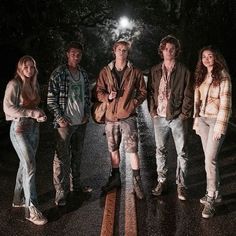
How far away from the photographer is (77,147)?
605 cm

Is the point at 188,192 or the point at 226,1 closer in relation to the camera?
the point at 188,192

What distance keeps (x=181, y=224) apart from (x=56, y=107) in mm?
2290

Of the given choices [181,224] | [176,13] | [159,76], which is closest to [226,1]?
[176,13]

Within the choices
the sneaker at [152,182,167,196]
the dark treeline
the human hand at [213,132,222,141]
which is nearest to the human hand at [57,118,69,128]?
the sneaker at [152,182,167,196]

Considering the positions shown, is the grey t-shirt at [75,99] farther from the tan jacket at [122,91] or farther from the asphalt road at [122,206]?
the asphalt road at [122,206]

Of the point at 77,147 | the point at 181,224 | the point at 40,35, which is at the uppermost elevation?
the point at 40,35

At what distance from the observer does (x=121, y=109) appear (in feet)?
19.3

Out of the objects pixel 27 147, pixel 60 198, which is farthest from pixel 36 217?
pixel 27 147

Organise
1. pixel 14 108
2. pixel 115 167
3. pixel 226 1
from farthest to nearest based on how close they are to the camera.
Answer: pixel 226 1, pixel 115 167, pixel 14 108

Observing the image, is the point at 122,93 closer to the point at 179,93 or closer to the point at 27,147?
the point at 179,93

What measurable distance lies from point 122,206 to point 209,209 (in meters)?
1.23

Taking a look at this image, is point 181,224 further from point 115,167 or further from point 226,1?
point 226,1

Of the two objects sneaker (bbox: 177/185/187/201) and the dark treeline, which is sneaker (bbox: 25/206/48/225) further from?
the dark treeline

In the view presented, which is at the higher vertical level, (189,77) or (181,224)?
(189,77)
